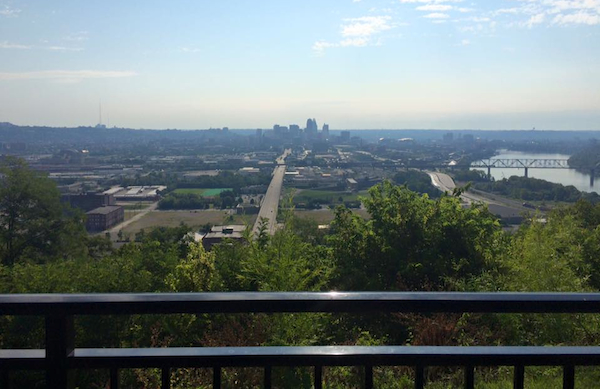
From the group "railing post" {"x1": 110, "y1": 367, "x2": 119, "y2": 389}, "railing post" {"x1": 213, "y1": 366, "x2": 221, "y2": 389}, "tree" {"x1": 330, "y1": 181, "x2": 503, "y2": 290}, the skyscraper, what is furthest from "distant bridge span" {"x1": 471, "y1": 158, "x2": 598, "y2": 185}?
the skyscraper

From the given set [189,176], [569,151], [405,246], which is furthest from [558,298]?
[569,151]

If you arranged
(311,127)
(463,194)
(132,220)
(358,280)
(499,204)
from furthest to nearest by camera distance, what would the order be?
(311,127) < (132,220) < (499,204) < (463,194) < (358,280)

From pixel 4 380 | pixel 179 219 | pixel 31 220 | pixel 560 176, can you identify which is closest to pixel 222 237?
pixel 31 220

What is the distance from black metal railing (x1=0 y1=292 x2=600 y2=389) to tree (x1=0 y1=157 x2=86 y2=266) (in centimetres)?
1389

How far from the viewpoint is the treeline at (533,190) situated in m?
20.5

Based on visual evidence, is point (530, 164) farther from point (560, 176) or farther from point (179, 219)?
point (179, 219)

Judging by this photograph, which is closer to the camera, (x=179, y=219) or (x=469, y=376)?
(x=469, y=376)

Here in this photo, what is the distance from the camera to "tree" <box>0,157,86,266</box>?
13.9m

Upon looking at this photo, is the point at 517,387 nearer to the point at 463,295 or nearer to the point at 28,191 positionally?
the point at 463,295

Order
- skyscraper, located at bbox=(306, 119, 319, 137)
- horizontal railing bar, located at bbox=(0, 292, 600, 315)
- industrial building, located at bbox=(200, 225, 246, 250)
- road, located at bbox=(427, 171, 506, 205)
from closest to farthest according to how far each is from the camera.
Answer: horizontal railing bar, located at bbox=(0, 292, 600, 315), industrial building, located at bbox=(200, 225, 246, 250), road, located at bbox=(427, 171, 506, 205), skyscraper, located at bbox=(306, 119, 319, 137)

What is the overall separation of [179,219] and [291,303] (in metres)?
20.0

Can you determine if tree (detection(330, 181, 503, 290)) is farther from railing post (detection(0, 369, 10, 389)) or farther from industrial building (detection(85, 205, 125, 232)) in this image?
industrial building (detection(85, 205, 125, 232))

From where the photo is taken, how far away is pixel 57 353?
139 cm

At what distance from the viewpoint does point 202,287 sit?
20.1 ft
